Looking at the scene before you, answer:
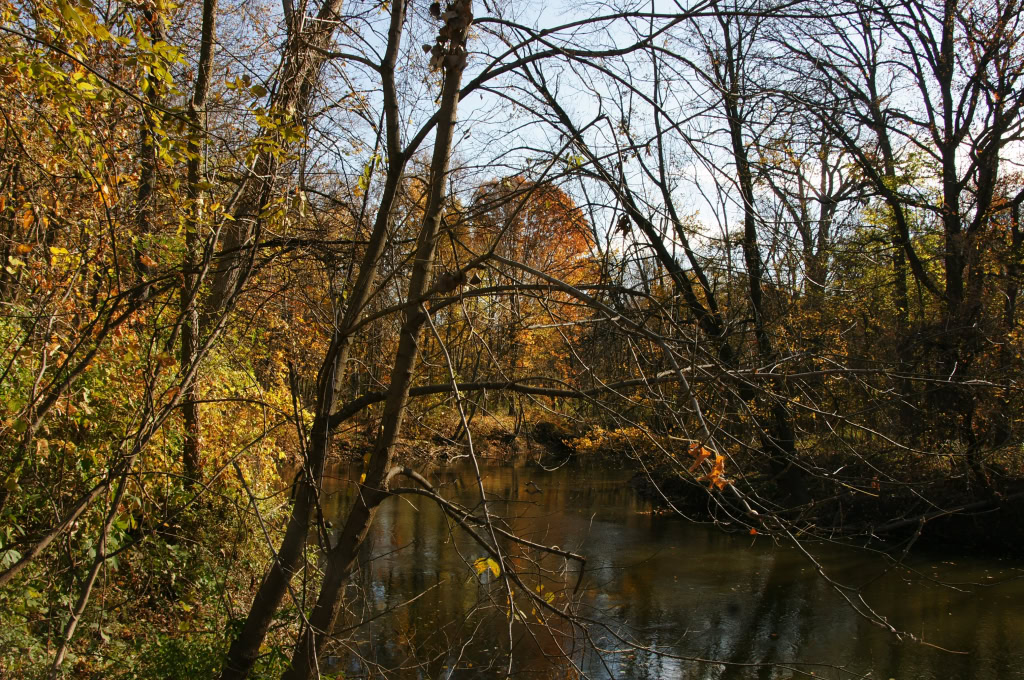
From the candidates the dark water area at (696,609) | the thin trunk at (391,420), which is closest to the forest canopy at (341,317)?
the thin trunk at (391,420)

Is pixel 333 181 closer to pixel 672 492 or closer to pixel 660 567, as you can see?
pixel 660 567

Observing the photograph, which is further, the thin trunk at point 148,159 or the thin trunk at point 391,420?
the thin trunk at point 148,159

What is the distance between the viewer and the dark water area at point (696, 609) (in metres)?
7.17

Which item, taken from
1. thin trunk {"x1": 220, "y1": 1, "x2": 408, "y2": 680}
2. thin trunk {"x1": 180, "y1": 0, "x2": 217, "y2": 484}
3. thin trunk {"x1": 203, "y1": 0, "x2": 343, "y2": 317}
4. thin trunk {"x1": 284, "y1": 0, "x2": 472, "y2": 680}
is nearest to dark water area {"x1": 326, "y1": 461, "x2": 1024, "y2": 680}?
thin trunk {"x1": 180, "y1": 0, "x2": 217, "y2": 484}

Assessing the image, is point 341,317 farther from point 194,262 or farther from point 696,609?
point 696,609

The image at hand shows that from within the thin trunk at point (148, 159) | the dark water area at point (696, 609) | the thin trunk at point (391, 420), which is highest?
the thin trunk at point (148, 159)

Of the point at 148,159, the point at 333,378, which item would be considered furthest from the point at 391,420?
the point at 148,159

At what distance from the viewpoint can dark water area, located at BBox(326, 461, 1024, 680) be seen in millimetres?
7172

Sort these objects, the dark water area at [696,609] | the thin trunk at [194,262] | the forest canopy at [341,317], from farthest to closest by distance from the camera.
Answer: the dark water area at [696,609]
the thin trunk at [194,262]
the forest canopy at [341,317]

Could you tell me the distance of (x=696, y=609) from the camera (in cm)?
899

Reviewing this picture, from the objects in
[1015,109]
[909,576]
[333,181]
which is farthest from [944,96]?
[333,181]

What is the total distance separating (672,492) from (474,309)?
11459 millimetres

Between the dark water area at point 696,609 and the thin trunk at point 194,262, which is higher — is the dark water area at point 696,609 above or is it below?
below

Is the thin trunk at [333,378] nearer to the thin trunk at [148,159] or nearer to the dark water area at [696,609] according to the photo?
the thin trunk at [148,159]
